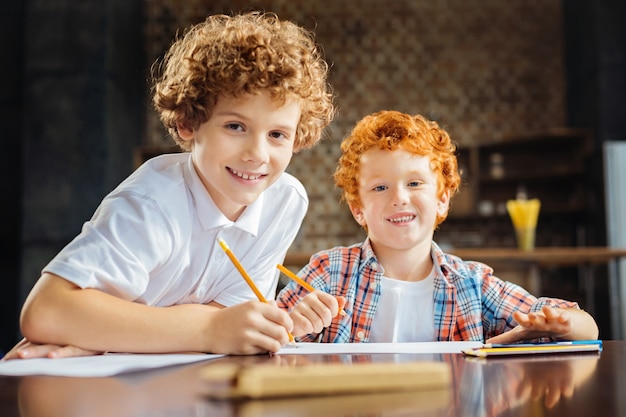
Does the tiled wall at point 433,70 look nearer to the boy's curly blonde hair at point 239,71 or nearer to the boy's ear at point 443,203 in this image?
the boy's ear at point 443,203

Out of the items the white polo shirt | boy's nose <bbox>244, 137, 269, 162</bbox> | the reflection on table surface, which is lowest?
the reflection on table surface

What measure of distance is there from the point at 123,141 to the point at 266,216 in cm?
516

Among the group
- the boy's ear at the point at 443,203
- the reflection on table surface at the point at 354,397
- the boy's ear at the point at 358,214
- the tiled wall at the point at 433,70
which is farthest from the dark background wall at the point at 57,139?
the reflection on table surface at the point at 354,397

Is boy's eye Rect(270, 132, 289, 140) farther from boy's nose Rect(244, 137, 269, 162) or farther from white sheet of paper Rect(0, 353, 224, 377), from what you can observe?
white sheet of paper Rect(0, 353, 224, 377)

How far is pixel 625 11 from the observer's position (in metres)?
5.72

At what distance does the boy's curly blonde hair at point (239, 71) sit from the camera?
1182mm

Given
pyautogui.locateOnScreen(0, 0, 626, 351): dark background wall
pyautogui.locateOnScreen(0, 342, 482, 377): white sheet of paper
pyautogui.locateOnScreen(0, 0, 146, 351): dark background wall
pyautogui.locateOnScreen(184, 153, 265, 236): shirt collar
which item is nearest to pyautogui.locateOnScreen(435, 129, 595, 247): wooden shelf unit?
pyautogui.locateOnScreen(0, 0, 626, 351): dark background wall

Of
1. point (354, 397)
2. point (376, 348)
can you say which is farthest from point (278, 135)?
point (354, 397)

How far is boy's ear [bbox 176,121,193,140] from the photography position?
51.1 inches

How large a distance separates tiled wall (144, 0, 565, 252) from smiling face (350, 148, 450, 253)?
5.11 meters

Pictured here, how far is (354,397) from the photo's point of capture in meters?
0.60

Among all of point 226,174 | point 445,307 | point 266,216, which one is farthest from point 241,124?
point 445,307

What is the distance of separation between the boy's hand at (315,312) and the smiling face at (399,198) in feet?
1.35

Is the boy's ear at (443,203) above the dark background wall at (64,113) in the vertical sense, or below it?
below
